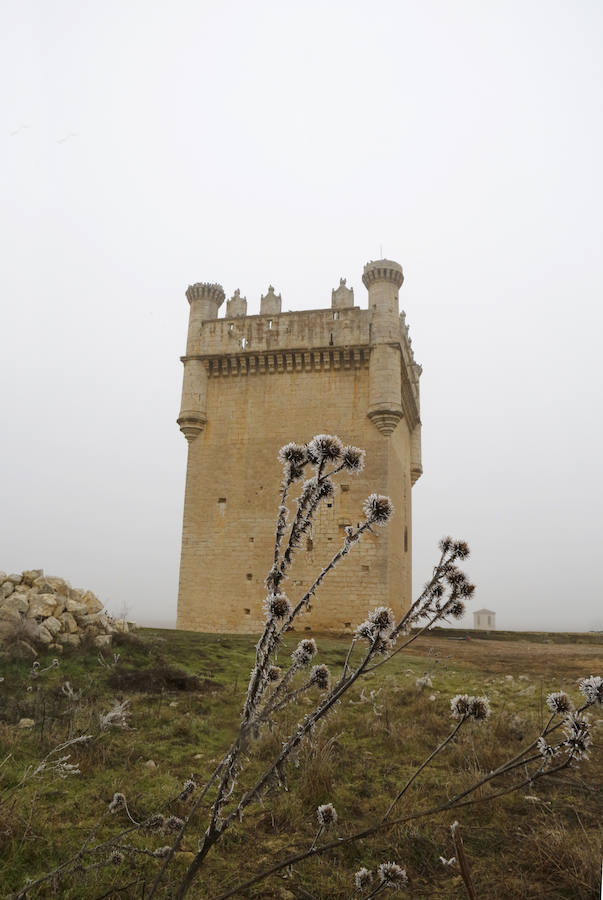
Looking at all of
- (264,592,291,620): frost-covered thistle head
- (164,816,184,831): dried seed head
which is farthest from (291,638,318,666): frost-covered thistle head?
(164,816,184,831): dried seed head

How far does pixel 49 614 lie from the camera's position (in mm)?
8961

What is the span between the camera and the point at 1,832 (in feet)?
11.5

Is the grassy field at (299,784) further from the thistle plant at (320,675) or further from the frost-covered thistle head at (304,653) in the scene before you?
the frost-covered thistle head at (304,653)

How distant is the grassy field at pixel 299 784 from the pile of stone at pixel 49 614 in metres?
0.45

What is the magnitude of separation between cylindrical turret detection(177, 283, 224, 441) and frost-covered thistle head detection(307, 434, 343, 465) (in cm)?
1778

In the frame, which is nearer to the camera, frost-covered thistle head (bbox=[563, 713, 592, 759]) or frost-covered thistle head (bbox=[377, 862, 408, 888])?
frost-covered thistle head (bbox=[563, 713, 592, 759])

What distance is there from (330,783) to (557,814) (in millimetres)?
1744

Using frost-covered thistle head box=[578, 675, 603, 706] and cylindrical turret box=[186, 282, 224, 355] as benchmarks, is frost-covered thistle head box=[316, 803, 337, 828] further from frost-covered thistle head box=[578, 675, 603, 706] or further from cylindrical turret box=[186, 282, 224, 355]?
cylindrical turret box=[186, 282, 224, 355]

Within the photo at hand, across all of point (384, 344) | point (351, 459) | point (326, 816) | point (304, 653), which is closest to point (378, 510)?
point (351, 459)

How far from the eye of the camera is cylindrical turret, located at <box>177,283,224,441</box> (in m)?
19.6

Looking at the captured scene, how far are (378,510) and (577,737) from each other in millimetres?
1055

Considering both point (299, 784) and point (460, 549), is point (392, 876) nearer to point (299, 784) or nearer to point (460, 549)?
point (460, 549)

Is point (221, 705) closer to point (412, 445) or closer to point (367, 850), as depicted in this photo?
Answer: point (367, 850)

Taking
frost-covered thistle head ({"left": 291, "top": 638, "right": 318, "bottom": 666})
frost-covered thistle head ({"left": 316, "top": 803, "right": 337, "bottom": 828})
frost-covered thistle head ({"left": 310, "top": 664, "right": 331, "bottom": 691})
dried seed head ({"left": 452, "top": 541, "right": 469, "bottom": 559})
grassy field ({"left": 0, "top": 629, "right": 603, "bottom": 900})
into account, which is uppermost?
dried seed head ({"left": 452, "top": 541, "right": 469, "bottom": 559})
